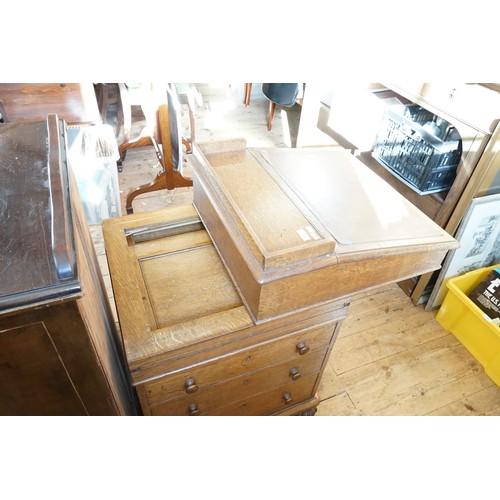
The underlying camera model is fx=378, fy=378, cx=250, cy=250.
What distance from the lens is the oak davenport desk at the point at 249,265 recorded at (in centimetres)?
97

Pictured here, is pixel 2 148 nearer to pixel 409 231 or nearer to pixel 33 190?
pixel 33 190

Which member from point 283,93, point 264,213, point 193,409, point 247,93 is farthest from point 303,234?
point 247,93

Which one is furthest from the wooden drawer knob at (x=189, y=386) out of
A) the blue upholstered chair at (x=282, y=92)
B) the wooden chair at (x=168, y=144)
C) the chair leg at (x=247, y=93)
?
the chair leg at (x=247, y=93)

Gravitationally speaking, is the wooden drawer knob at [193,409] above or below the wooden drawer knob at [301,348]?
below

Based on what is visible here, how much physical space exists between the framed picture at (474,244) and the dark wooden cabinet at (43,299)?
1.75 meters

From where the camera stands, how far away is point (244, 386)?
4.28 feet

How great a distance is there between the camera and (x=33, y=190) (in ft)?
2.49

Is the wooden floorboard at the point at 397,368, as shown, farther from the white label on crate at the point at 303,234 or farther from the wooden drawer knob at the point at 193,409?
the white label on crate at the point at 303,234

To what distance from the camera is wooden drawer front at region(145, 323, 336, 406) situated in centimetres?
111

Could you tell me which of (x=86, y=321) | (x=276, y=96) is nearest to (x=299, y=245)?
(x=86, y=321)

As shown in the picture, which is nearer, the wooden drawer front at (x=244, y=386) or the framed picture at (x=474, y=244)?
the wooden drawer front at (x=244, y=386)

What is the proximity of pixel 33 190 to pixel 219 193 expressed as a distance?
467 mm

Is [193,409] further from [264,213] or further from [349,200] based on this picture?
[349,200]

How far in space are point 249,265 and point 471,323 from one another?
1.66m
